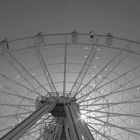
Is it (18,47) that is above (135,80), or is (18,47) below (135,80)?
above

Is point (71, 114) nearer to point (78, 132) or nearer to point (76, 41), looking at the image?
point (78, 132)

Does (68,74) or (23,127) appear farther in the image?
(68,74)

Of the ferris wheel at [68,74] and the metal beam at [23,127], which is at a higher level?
the ferris wheel at [68,74]

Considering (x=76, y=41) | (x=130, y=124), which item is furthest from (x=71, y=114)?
(x=130, y=124)

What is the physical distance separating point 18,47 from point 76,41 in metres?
6.74

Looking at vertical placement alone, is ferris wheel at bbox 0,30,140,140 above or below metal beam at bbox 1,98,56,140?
above

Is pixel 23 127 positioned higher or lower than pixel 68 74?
lower

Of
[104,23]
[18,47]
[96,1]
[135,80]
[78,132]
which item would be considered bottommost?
[78,132]

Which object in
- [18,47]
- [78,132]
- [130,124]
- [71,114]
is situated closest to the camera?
[78,132]

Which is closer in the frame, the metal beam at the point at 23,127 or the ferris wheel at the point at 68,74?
the metal beam at the point at 23,127

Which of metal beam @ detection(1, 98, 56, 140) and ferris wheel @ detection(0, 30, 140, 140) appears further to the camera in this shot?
ferris wheel @ detection(0, 30, 140, 140)

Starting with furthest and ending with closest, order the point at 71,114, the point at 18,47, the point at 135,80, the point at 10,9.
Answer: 1. the point at 135,80
2. the point at 18,47
3. the point at 10,9
4. the point at 71,114

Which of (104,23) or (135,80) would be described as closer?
(104,23)

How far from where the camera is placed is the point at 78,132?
16922 mm
